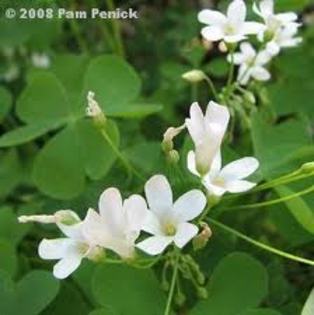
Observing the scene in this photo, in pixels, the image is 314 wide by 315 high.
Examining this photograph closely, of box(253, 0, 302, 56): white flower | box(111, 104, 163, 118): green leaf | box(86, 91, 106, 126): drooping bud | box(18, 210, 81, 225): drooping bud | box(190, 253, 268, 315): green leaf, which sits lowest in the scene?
box(190, 253, 268, 315): green leaf

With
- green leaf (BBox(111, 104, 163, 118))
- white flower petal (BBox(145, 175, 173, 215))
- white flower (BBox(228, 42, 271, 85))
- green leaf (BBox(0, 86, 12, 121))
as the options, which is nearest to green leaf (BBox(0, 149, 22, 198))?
green leaf (BBox(0, 86, 12, 121))

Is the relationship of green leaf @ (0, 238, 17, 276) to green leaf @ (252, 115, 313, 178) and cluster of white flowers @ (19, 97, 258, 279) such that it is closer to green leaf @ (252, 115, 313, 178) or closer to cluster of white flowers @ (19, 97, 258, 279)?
cluster of white flowers @ (19, 97, 258, 279)

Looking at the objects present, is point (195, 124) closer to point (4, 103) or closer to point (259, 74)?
point (259, 74)

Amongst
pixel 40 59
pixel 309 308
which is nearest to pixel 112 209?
pixel 309 308

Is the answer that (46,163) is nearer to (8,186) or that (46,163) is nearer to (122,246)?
(8,186)

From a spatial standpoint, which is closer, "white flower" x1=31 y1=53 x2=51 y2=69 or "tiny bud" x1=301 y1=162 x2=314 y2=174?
"tiny bud" x1=301 y1=162 x2=314 y2=174

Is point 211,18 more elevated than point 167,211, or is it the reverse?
point 211,18

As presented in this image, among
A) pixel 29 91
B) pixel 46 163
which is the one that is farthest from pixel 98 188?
pixel 29 91
